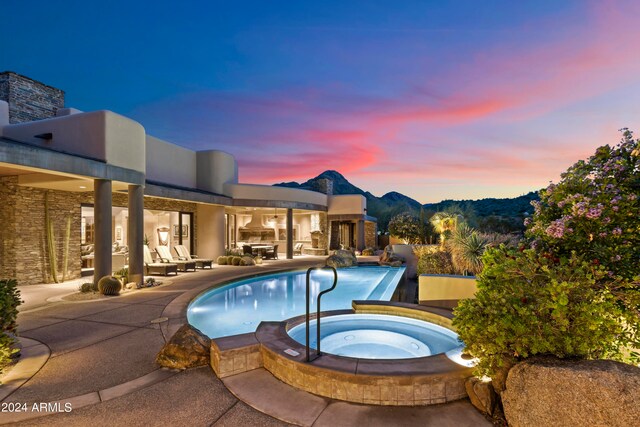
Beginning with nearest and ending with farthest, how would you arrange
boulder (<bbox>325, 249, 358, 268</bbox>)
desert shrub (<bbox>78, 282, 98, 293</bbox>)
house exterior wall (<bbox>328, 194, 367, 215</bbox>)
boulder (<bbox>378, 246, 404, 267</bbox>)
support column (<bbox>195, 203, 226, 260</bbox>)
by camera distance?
desert shrub (<bbox>78, 282, 98, 293</bbox>)
boulder (<bbox>325, 249, 358, 268</bbox>)
boulder (<bbox>378, 246, 404, 267</bbox>)
support column (<bbox>195, 203, 226, 260</bbox>)
house exterior wall (<bbox>328, 194, 367, 215</bbox>)

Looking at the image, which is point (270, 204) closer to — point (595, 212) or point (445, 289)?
point (445, 289)

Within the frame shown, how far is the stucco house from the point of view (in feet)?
27.5

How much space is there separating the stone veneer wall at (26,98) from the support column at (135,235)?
581 centimetres

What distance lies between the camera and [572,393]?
2.29 meters

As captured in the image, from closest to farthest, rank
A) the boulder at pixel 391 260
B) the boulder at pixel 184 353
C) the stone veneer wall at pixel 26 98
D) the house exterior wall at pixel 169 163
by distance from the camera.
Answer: the boulder at pixel 184 353, the stone veneer wall at pixel 26 98, the house exterior wall at pixel 169 163, the boulder at pixel 391 260

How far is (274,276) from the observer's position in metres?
12.5

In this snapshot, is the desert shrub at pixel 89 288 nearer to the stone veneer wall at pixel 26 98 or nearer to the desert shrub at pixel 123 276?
the desert shrub at pixel 123 276

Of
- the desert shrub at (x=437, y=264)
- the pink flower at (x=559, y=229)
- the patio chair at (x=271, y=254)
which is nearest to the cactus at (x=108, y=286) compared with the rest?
the pink flower at (x=559, y=229)

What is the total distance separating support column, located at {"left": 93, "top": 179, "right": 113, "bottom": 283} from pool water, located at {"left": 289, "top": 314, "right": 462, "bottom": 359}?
6.44 meters

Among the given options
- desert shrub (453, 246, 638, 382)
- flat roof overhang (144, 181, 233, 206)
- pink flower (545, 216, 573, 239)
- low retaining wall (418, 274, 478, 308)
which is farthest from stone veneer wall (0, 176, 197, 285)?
pink flower (545, 216, 573, 239)

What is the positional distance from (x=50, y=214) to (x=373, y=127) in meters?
15.6

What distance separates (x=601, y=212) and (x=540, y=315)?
1.18 m

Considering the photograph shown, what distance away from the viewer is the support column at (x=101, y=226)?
27.4ft

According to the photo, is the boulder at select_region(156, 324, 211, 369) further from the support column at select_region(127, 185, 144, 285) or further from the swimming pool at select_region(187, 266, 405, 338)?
the support column at select_region(127, 185, 144, 285)
